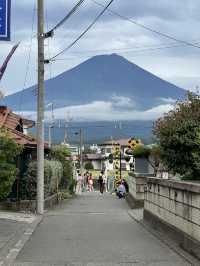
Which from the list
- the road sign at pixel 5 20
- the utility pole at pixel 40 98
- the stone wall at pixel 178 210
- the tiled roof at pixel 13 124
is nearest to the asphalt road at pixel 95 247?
the stone wall at pixel 178 210

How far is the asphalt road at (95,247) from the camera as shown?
39.1ft

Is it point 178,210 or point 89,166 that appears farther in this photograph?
point 89,166

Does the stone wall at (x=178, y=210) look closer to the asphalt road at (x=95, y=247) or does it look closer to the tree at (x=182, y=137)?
the asphalt road at (x=95, y=247)

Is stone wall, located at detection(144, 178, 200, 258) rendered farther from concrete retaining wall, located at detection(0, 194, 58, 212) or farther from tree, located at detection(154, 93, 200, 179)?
concrete retaining wall, located at detection(0, 194, 58, 212)

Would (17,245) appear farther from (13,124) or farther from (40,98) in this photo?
(13,124)

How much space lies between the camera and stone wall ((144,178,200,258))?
40.0 ft

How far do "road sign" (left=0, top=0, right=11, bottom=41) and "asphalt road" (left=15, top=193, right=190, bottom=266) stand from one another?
4.69 meters

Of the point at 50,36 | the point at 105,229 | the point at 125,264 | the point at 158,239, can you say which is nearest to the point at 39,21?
the point at 50,36

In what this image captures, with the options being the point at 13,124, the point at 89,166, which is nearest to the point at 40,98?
the point at 13,124

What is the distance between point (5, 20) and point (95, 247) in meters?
5.43

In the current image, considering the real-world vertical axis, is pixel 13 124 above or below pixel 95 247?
above

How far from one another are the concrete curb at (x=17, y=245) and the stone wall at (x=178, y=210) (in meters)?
3.33

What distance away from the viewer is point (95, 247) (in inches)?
551

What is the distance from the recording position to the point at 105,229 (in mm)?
18516
